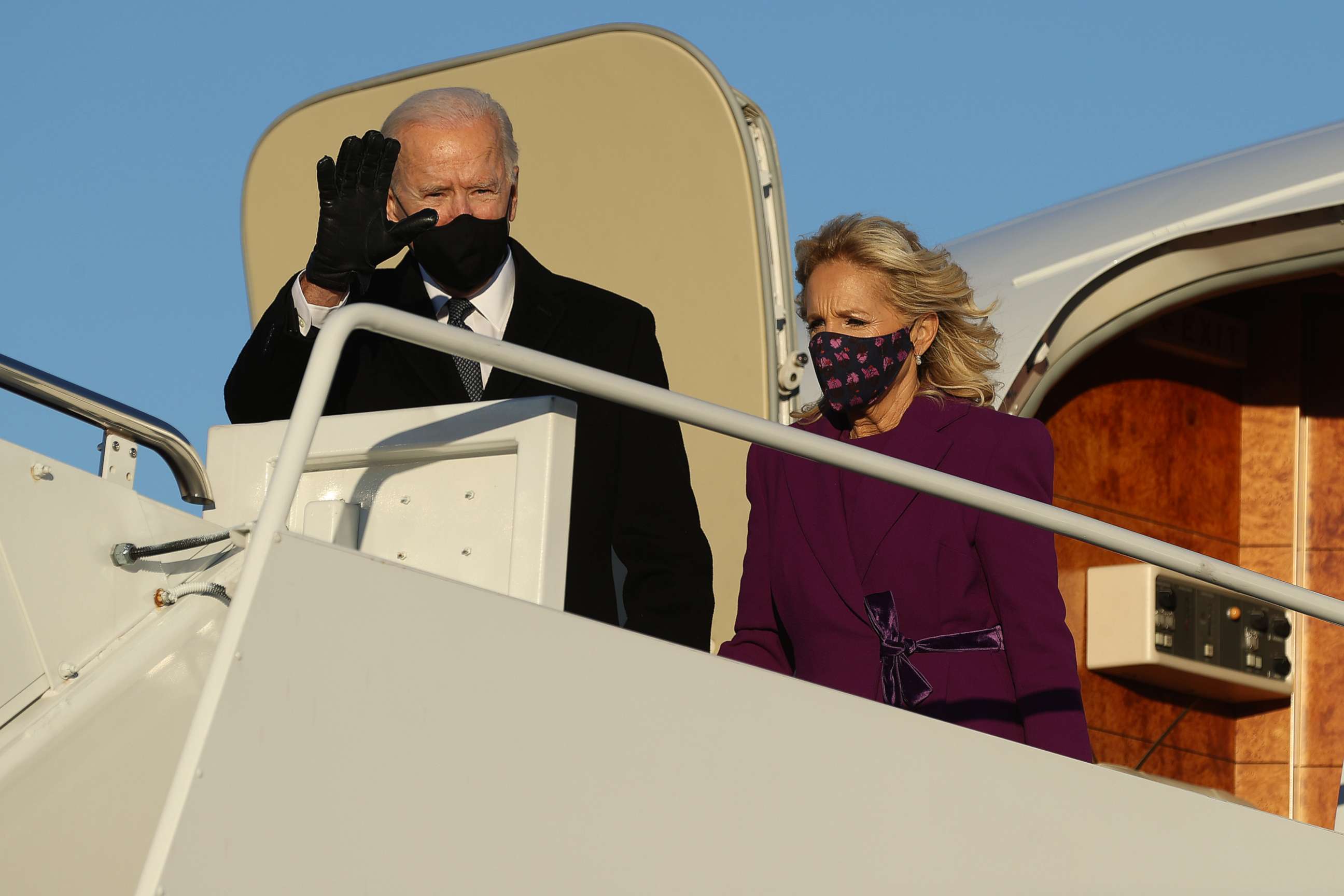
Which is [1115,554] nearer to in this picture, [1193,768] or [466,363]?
[1193,768]

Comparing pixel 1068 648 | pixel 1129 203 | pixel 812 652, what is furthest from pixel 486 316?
pixel 1129 203

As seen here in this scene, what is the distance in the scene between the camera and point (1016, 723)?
126 inches

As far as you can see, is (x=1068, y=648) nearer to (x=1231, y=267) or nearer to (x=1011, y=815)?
(x=1011, y=815)

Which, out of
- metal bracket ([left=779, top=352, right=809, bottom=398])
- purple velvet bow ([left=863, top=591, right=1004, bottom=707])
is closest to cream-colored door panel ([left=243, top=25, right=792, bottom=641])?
metal bracket ([left=779, top=352, right=809, bottom=398])

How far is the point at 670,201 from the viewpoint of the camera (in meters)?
5.22

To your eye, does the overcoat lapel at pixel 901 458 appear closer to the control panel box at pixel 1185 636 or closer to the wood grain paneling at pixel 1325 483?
the control panel box at pixel 1185 636

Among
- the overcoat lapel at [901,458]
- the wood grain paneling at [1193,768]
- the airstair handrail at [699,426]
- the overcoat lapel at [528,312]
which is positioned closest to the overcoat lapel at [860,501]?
the overcoat lapel at [901,458]

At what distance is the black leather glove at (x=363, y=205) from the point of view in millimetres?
2867

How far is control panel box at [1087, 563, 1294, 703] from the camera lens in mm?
5680

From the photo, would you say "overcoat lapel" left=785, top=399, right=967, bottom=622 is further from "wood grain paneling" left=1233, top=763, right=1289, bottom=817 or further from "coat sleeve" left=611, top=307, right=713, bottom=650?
"wood grain paneling" left=1233, top=763, right=1289, bottom=817

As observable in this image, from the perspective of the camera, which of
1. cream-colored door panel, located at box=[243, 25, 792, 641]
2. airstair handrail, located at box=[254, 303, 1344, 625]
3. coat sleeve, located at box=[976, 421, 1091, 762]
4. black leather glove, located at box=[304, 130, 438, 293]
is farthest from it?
cream-colored door panel, located at box=[243, 25, 792, 641]

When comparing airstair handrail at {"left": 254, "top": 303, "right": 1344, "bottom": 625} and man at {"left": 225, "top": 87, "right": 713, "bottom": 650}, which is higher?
man at {"left": 225, "top": 87, "right": 713, "bottom": 650}

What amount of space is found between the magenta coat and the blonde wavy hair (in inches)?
4.3

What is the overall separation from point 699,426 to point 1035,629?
0.85m
